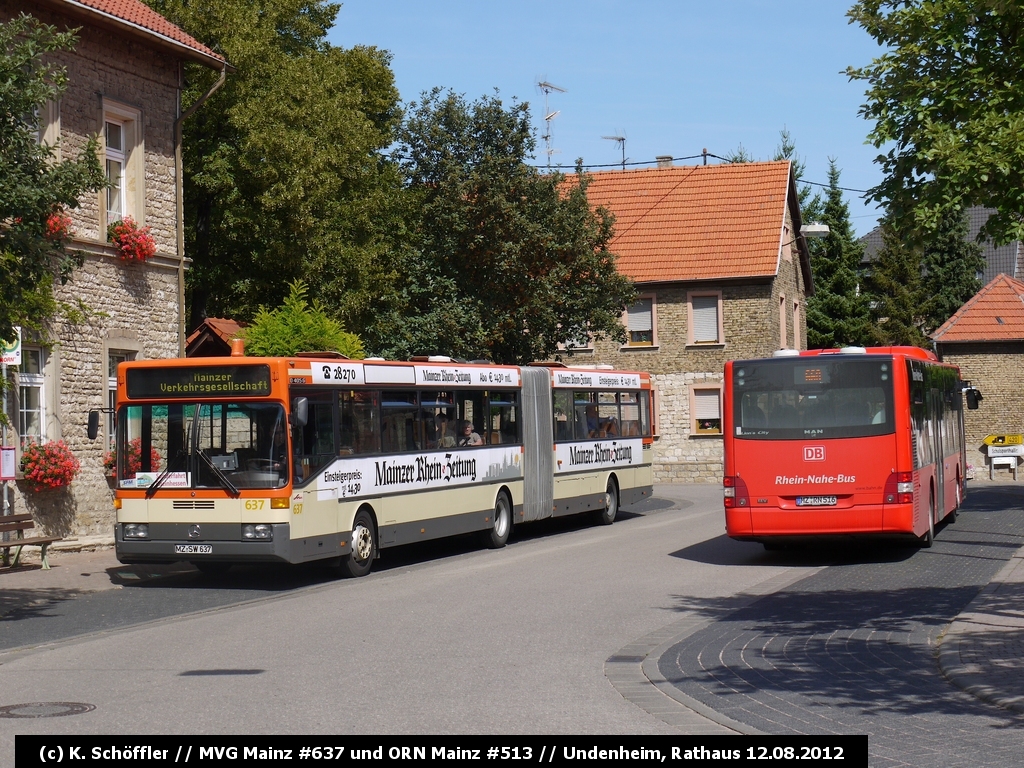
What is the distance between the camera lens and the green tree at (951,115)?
11.6 m

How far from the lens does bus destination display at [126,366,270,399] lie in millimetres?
16469

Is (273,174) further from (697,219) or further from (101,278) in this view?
(697,219)

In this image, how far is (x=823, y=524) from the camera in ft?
57.7

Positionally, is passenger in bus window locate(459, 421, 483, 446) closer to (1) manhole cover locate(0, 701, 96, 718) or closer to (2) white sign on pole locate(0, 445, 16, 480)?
(2) white sign on pole locate(0, 445, 16, 480)

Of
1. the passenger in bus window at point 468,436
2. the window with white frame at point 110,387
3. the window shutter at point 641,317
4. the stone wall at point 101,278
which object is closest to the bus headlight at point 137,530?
the stone wall at point 101,278

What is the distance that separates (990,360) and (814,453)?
3505cm

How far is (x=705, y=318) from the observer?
4638 cm

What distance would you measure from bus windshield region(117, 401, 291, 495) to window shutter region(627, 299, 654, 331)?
31.4 m

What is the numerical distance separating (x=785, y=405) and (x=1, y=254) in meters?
9.85

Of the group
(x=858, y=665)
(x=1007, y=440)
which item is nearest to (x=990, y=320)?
(x=1007, y=440)

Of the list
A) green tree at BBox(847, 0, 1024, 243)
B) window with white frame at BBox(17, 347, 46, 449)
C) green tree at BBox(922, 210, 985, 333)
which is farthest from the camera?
green tree at BBox(922, 210, 985, 333)

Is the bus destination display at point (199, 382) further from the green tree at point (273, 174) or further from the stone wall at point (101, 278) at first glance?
the green tree at point (273, 174)

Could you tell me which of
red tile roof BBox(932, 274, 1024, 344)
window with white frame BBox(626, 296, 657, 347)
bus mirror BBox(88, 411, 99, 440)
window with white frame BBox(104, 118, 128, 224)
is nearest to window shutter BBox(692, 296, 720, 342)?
window with white frame BBox(626, 296, 657, 347)

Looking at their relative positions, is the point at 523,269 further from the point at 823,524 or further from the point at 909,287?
the point at 909,287
